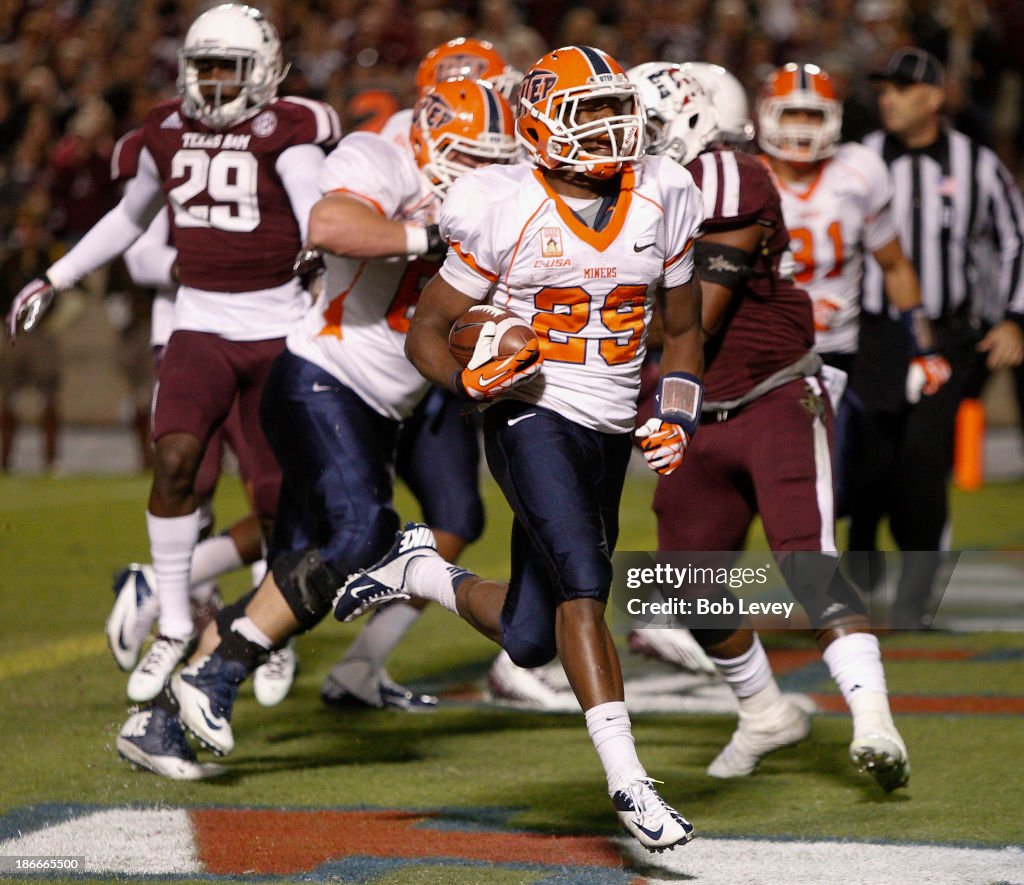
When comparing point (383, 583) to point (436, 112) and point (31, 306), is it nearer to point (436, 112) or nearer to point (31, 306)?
point (436, 112)

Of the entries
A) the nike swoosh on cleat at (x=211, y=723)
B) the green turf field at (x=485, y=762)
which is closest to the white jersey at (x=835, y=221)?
the green turf field at (x=485, y=762)

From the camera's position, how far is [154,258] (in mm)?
5945

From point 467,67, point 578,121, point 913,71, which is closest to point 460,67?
point 467,67

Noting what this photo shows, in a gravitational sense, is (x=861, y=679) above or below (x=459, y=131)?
below

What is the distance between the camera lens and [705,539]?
4.26 metres

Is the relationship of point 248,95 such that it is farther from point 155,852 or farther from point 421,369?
point 155,852

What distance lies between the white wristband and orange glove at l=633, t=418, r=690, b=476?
2.74 feet

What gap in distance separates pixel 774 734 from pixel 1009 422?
9674 millimetres

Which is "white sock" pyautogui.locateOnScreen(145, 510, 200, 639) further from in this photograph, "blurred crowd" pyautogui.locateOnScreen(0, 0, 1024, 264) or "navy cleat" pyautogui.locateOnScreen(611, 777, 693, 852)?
"blurred crowd" pyautogui.locateOnScreen(0, 0, 1024, 264)

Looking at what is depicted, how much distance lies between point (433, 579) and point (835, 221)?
6.83ft

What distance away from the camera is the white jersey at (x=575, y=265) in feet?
11.5

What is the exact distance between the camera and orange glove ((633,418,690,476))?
349 cm

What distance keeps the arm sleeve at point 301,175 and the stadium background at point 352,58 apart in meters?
6.39

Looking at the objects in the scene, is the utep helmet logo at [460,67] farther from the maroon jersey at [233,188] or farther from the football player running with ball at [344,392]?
the football player running with ball at [344,392]
